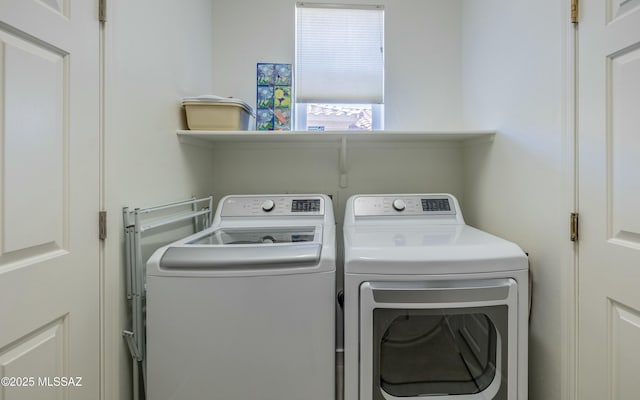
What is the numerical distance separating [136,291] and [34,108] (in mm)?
682

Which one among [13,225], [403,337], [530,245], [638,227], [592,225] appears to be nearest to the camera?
[13,225]

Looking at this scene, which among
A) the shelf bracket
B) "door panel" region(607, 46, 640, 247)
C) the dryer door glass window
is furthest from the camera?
the shelf bracket

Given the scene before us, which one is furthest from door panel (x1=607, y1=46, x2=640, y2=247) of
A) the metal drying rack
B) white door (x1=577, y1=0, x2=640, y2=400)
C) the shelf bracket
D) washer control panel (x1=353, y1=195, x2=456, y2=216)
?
the metal drying rack

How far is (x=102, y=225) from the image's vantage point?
0.98 m

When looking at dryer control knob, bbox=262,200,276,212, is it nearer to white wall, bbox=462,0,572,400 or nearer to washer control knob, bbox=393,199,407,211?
washer control knob, bbox=393,199,407,211

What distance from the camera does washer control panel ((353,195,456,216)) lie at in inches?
64.9

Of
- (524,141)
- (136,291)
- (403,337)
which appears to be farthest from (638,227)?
(136,291)

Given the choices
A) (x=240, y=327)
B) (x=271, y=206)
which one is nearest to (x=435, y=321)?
(x=240, y=327)

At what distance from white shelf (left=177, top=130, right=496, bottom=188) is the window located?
0.22m

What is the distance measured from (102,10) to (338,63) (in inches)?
52.7

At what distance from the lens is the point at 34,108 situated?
2.48ft

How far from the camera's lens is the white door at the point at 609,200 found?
86 cm

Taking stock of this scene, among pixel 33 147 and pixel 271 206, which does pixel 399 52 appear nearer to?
pixel 271 206

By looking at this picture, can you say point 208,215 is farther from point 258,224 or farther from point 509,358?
point 509,358
